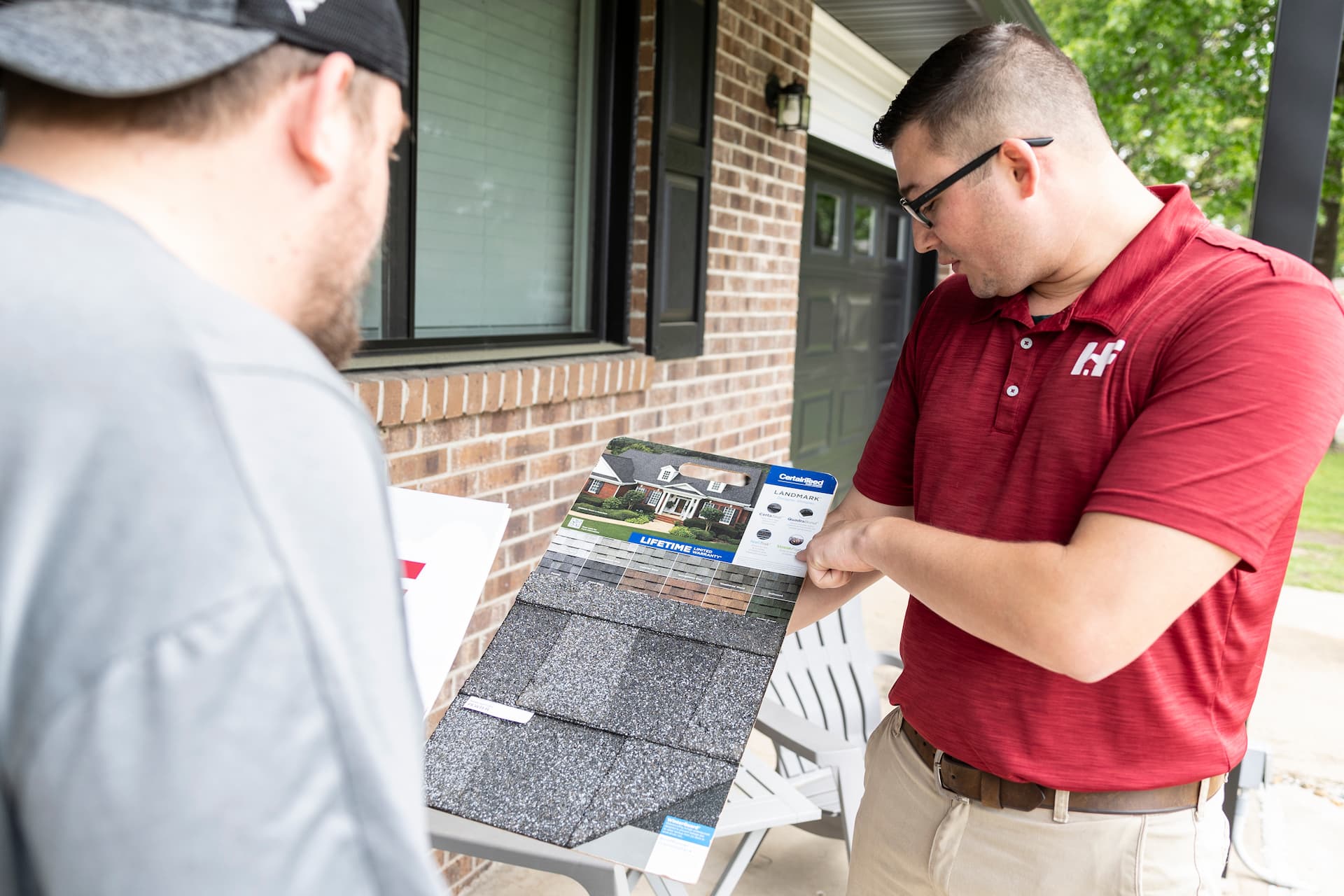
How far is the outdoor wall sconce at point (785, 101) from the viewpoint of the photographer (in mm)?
4418

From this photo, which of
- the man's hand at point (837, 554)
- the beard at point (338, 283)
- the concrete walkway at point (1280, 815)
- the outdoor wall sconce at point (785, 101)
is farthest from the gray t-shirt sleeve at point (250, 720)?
the outdoor wall sconce at point (785, 101)

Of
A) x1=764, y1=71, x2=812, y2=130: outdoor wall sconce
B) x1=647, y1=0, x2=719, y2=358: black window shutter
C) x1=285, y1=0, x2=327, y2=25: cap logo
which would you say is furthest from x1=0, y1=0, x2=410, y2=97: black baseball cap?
x1=764, y1=71, x2=812, y2=130: outdoor wall sconce

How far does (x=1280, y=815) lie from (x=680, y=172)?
3172mm

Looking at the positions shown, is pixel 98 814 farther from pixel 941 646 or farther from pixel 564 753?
pixel 941 646

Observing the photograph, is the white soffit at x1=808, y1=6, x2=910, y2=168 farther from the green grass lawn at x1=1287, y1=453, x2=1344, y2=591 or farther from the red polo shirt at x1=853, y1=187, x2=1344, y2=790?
the red polo shirt at x1=853, y1=187, x2=1344, y2=790

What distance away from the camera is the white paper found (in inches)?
53.7

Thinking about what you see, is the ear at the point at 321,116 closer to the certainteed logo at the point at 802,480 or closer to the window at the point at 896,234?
the certainteed logo at the point at 802,480

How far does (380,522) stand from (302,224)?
0.77 ft

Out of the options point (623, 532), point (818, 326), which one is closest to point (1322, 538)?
point (818, 326)

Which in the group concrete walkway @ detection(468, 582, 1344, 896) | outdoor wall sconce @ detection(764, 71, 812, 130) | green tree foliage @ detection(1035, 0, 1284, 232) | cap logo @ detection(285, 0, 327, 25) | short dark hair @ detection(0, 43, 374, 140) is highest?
green tree foliage @ detection(1035, 0, 1284, 232)

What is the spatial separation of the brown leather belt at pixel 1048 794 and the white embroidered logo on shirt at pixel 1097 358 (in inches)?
23.5

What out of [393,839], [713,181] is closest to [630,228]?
[713,181]

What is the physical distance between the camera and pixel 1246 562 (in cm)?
125

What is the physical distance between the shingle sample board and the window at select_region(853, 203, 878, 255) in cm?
569
